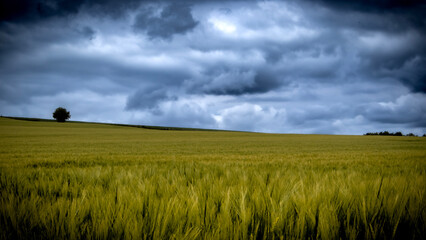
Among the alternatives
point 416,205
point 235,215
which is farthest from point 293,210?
point 416,205

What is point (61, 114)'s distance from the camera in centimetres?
9912

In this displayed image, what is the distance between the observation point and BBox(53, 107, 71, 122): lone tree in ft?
323

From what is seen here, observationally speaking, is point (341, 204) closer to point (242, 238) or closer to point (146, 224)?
point (242, 238)

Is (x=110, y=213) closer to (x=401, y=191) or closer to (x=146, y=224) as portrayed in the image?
(x=146, y=224)

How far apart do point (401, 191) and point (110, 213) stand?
2.10 meters

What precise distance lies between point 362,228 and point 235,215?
750 mm

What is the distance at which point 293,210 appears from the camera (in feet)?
4.75

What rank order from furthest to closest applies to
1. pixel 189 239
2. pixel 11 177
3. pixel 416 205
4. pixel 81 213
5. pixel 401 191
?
1. pixel 11 177
2. pixel 401 191
3. pixel 416 205
4. pixel 81 213
5. pixel 189 239

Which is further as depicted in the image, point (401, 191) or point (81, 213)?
point (401, 191)

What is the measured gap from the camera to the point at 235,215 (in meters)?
1.40

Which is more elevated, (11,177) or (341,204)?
(341,204)

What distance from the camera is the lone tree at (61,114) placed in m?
98.4

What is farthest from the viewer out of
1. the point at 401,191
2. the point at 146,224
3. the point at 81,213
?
the point at 401,191

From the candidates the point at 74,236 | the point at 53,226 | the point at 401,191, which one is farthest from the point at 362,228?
the point at 53,226
